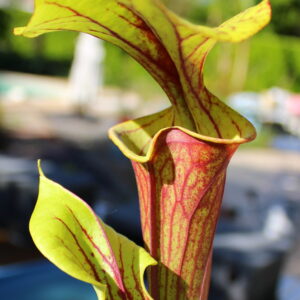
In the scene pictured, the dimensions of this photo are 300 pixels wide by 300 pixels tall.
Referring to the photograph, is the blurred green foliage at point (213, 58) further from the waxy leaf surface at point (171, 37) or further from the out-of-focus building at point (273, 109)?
the waxy leaf surface at point (171, 37)

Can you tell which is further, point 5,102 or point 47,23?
point 5,102

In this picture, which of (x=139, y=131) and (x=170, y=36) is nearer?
(x=170, y=36)

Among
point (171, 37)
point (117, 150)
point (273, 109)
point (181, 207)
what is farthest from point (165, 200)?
point (273, 109)

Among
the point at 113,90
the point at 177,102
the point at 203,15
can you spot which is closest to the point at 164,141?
the point at 177,102

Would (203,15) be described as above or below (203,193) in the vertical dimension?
below

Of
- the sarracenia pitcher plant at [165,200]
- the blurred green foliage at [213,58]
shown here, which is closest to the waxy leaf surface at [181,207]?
the sarracenia pitcher plant at [165,200]

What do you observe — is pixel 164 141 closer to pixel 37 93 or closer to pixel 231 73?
pixel 37 93

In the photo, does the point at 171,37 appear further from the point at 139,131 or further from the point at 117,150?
the point at 117,150
